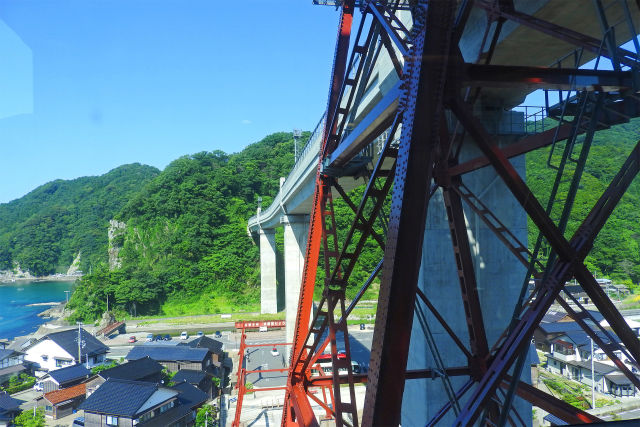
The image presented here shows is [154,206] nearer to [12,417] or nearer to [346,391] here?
[12,417]

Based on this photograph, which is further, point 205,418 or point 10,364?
point 10,364

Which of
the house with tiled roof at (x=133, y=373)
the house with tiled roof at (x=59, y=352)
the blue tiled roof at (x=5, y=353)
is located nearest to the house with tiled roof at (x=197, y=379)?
the house with tiled roof at (x=133, y=373)

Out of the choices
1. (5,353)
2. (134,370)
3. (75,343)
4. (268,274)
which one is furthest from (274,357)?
(5,353)

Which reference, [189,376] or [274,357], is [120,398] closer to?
[189,376]

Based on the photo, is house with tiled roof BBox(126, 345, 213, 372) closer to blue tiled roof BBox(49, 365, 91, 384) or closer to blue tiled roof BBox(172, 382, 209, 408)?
blue tiled roof BBox(49, 365, 91, 384)

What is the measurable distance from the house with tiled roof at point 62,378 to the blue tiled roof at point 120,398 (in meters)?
5.41

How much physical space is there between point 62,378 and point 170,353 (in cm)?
509

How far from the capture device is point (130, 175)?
73.3 metres

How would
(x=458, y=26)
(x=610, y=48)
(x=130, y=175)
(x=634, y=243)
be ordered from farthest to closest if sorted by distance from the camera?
(x=130, y=175) < (x=634, y=243) < (x=610, y=48) < (x=458, y=26)

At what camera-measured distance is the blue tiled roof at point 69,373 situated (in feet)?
63.1

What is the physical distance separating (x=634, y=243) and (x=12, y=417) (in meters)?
23.2

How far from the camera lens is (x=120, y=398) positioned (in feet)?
49.1

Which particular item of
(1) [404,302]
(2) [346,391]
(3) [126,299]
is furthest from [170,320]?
(1) [404,302]

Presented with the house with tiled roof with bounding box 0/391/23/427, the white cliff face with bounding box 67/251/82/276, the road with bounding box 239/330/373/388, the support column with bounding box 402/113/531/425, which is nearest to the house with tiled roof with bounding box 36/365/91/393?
the house with tiled roof with bounding box 0/391/23/427
